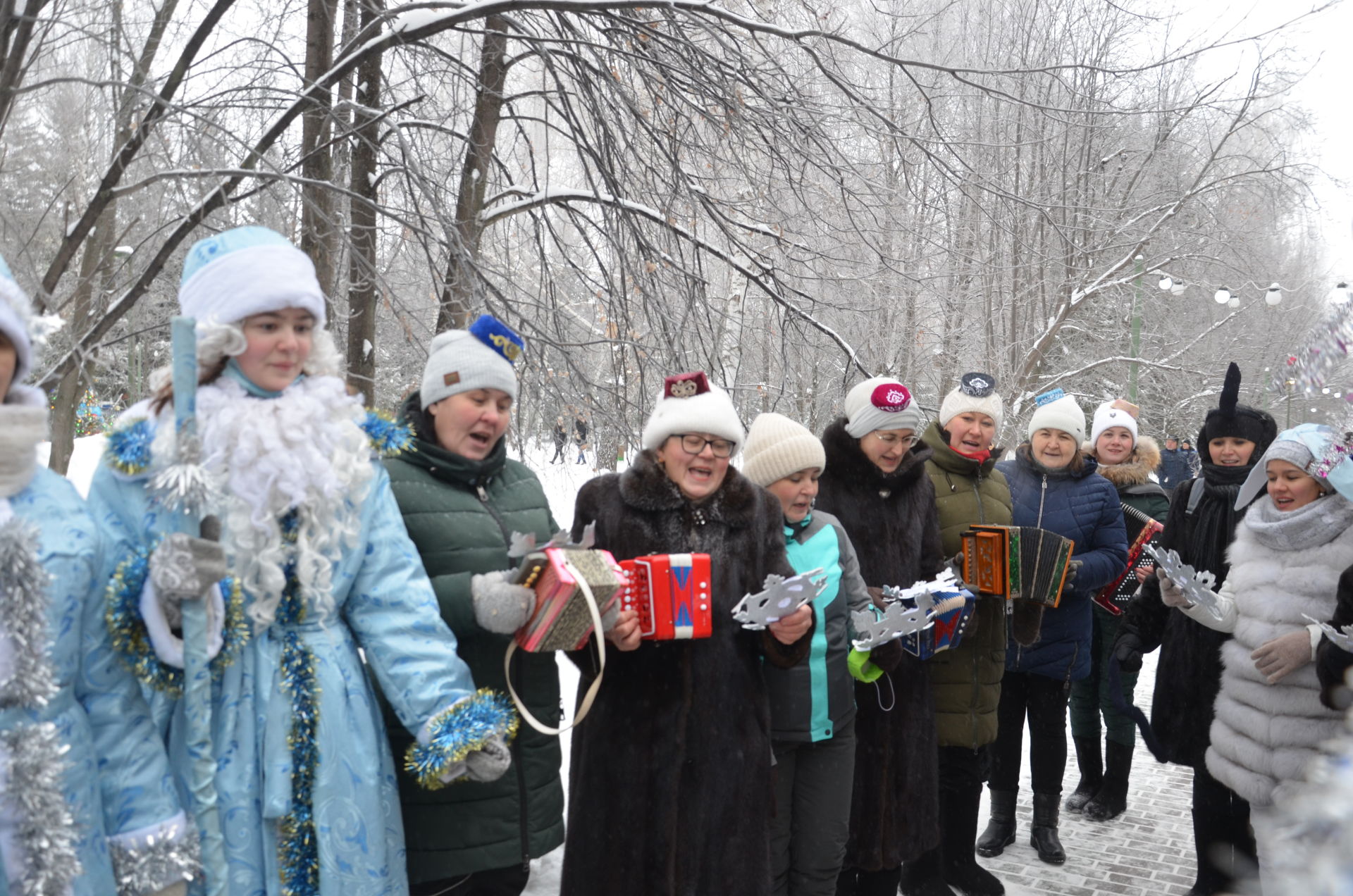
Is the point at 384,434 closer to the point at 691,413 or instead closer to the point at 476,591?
the point at 476,591

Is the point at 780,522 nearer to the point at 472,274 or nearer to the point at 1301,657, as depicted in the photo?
the point at 472,274

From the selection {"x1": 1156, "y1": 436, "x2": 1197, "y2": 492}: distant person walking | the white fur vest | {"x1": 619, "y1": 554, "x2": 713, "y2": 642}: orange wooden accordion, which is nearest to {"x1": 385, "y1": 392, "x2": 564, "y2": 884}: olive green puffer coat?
{"x1": 619, "y1": 554, "x2": 713, "y2": 642}: orange wooden accordion

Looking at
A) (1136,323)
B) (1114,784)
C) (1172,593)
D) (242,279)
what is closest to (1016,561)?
(1172,593)

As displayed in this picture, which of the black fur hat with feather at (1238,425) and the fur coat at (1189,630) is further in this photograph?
the black fur hat with feather at (1238,425)

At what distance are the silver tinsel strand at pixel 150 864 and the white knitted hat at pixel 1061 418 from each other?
4.34 m

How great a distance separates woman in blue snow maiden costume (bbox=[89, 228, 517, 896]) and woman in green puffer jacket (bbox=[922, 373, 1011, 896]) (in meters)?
2.71

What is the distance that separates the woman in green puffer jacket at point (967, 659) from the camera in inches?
187

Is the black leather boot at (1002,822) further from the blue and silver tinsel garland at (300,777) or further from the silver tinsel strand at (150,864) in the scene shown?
the silver tinsel strand at (150,864)

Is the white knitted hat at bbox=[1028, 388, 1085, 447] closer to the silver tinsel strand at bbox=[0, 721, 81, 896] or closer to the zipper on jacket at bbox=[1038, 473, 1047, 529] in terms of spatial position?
the zipper on jacket at bbox=[1038, 473, 1047, 529]

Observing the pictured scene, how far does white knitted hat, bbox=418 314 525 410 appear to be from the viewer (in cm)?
295

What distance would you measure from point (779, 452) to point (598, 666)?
1131 millimetres

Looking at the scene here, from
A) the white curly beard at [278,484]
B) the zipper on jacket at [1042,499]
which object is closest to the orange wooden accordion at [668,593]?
the white curly beard at [278,484]

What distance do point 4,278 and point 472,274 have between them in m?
2.34

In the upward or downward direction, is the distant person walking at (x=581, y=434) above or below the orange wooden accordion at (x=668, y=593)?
above
